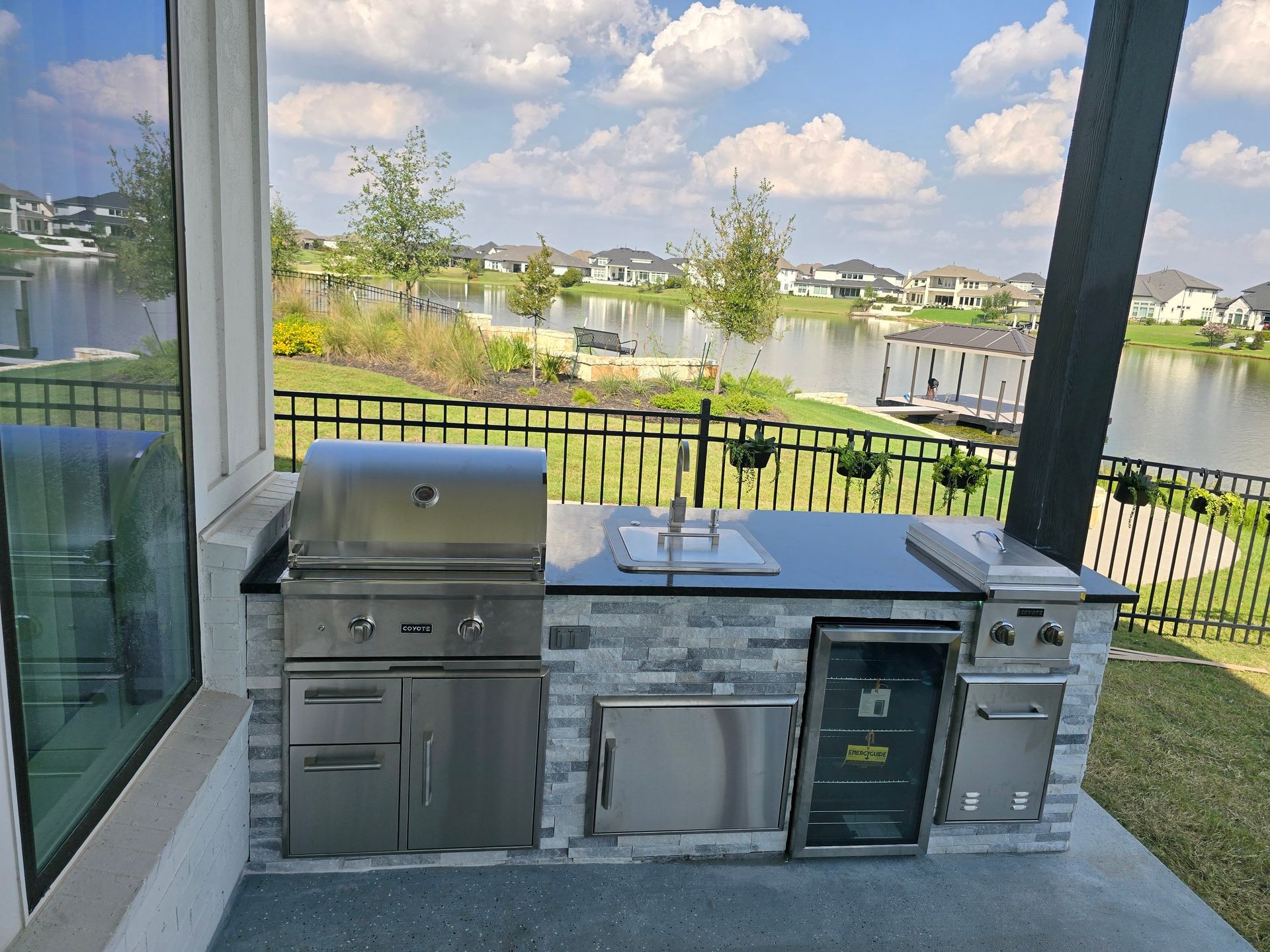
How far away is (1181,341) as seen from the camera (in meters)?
22.0

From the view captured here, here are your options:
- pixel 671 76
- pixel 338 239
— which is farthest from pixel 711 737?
pixel 671 76

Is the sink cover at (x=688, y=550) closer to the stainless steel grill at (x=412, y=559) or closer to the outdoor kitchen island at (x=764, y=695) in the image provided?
the outdoor kitchen island at (x=764, y=695)

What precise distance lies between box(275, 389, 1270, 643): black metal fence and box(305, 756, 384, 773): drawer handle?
2.21 m

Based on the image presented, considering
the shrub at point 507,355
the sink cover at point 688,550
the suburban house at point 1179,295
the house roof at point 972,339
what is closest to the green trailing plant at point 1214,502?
the sink cover at point 688,550

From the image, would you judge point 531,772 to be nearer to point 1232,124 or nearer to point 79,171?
point 79,171

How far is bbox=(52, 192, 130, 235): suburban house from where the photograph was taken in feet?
5.19

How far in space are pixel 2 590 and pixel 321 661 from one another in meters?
1.14

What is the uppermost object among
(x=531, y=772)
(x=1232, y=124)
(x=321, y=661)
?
(x=1232, y=124)

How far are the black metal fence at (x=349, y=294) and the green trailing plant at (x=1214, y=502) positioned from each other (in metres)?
11.4

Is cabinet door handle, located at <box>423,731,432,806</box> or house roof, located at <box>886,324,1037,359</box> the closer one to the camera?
cabinet door handle, located at <box>423,731,432,806</box>

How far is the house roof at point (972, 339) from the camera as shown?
16.4 m

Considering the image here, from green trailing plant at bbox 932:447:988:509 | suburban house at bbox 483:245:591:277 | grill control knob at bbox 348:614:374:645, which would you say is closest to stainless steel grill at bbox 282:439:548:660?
grill control knob at bbox 348:614:374:645

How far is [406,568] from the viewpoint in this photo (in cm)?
245

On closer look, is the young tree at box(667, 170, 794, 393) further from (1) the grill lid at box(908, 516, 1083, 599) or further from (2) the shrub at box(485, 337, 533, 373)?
(1) the grill lid at box(908, 516, 1083, 599)
